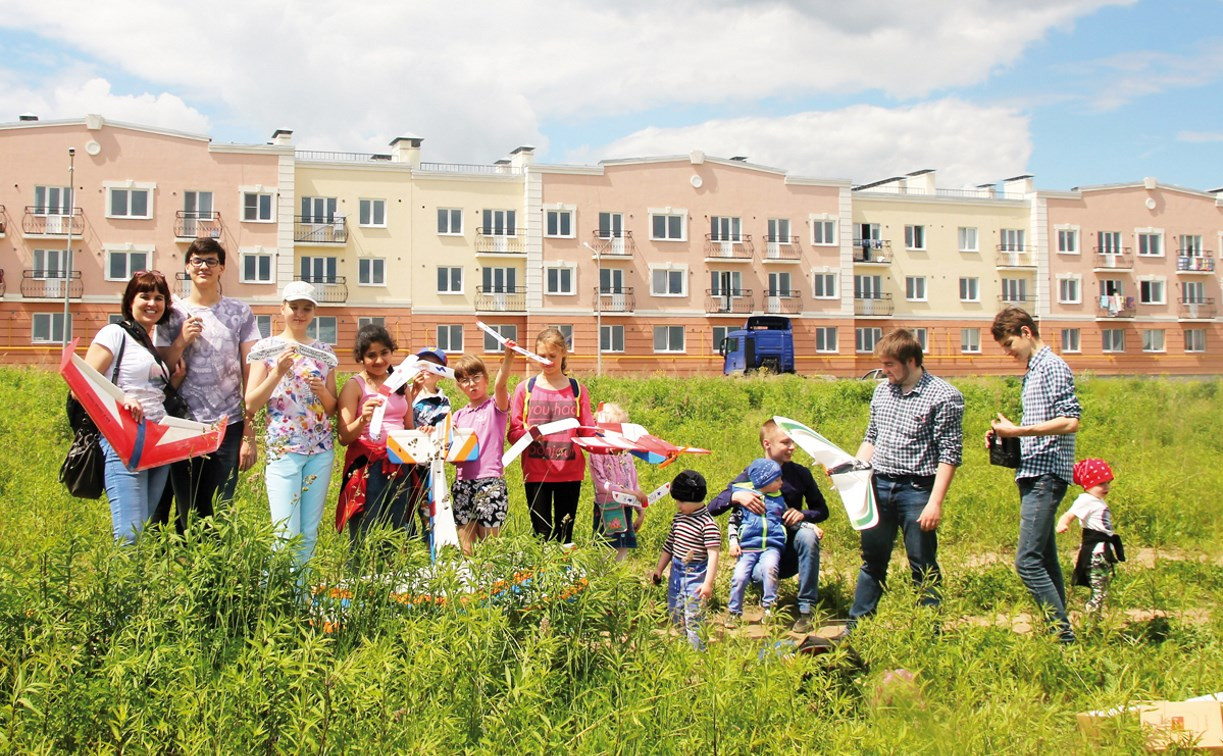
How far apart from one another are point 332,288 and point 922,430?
43011 millimetres

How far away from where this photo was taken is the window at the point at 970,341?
54969 millimetres

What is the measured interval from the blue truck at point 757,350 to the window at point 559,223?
9.70 m

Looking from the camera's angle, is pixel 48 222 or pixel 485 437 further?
pixel 48 222

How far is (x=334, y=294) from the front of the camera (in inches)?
1804

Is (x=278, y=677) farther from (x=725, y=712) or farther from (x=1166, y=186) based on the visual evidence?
(x=1166, y=186)

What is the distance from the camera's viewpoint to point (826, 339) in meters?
52.1

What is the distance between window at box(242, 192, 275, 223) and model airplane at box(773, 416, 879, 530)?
42.9 m

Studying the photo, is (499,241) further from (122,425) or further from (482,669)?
(482,669)

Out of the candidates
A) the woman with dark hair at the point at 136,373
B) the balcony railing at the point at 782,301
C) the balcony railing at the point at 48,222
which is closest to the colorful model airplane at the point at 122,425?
the woman with dark hair at the point at 136,373

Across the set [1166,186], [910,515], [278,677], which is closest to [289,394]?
[278,677]

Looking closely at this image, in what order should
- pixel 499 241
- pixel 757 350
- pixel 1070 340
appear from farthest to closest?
pixel 1070 340
pixel 499 241
pixel 757 350

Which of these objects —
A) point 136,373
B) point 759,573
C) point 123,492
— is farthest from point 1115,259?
point 123,492

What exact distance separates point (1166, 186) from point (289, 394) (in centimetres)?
6586

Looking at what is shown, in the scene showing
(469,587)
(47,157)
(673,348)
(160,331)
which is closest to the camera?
(469,587)
